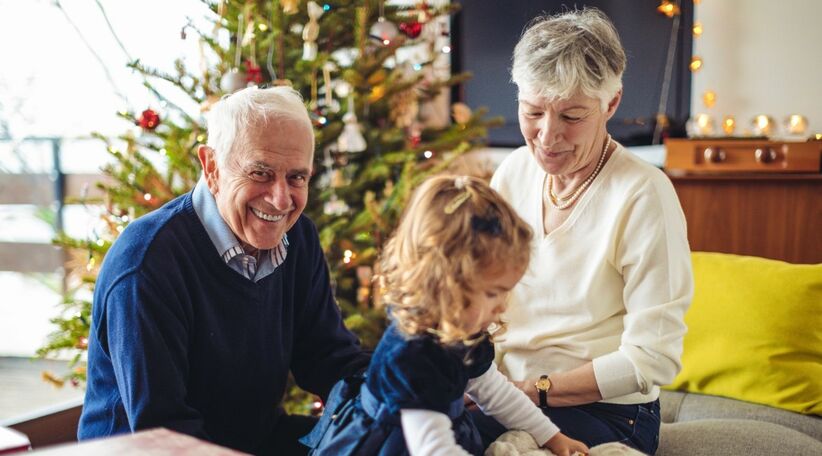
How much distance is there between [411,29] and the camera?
2.79 m

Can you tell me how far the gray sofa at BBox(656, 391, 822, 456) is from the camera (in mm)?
1718

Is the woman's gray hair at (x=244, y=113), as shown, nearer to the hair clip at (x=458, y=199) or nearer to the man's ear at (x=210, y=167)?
the man's ear at (x=210, y=167)

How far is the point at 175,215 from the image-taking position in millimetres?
1468

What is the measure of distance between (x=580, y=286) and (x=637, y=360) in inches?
7.2

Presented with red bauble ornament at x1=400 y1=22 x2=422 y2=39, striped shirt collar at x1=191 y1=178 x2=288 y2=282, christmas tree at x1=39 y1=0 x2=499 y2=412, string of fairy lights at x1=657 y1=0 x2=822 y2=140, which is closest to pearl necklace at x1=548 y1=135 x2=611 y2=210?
striped shirt collar at x1=191 y1=178 x2=288 y2=282

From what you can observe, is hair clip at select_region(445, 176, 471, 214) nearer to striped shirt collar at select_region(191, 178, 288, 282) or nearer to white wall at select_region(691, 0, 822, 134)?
striped shirt collar at select_region(191, 178, 288, 282)

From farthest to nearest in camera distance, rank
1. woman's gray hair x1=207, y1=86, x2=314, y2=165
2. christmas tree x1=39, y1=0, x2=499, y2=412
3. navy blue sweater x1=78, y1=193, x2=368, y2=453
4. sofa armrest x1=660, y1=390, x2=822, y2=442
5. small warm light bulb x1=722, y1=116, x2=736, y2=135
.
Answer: small warm light bulb x1=722, y1=116, x2=736, y2=135, christmas tree x1=39, y1=0, x2=499, y2=412, sofa armrest x1=660, y1=390, x2=822, y2=442, woman's gray hair x1=207, y1=86, x2=314, y2=165, navy blue sweater x1=78, y1=193, x2=368, y2=453

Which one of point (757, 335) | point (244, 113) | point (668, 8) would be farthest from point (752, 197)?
point (244, 113)

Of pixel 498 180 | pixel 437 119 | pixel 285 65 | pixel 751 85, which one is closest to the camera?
pixel 498 180

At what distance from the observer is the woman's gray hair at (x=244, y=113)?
1.47 m

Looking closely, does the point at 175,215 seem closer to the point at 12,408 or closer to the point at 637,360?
the point at 637,360

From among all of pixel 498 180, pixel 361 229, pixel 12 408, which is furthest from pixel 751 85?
pixel 12 408

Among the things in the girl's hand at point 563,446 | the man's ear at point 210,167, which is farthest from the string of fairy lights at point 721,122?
the man's ear at point 210,167

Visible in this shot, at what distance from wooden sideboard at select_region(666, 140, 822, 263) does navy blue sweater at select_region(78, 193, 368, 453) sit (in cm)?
199
